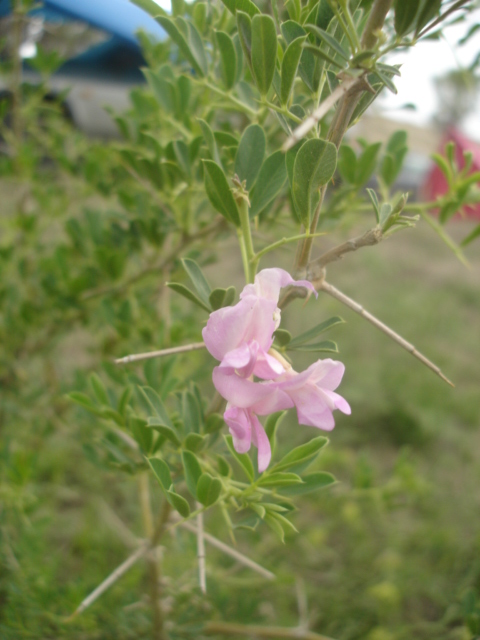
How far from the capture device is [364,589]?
1.10 m

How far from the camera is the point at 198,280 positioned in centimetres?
33

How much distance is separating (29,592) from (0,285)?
17.2 inches

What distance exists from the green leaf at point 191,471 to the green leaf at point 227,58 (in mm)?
313

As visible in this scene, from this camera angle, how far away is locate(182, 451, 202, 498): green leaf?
1.09 feet

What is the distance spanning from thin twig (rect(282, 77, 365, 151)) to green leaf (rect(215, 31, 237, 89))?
175 millimetres

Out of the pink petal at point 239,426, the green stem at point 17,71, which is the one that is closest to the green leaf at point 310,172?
the pink petal at point 239,426

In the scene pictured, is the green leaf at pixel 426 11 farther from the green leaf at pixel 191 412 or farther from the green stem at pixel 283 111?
the green leaf at pixel 191 412

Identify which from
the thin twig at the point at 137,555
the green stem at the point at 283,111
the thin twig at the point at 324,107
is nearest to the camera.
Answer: the thin twig at the point at 324,107

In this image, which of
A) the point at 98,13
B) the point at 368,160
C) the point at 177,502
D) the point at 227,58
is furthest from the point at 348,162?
the point at 98,13

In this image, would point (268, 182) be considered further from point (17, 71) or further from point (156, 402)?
point (17, 71)

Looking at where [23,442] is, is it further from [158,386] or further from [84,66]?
[84,66]

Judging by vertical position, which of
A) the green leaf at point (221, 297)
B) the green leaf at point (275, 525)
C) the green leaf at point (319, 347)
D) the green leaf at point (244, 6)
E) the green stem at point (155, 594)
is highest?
the green leaf at point (244, 6)

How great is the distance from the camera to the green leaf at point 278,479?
332mm

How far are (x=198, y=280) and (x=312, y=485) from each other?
18cm
